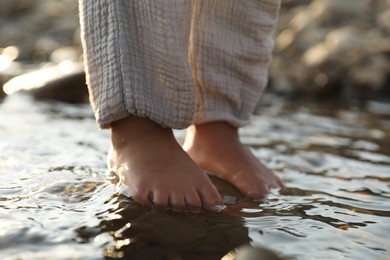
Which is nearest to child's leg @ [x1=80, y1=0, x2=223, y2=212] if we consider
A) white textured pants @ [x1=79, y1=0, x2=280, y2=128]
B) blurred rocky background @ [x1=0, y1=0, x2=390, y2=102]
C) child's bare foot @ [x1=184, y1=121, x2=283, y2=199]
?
white textured pants @ [x1=79, y1=0, x2=280, y2=128]

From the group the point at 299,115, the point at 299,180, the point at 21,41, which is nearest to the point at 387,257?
the point at 299,180

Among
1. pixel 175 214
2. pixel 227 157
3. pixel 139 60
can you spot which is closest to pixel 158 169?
pixel 175 214

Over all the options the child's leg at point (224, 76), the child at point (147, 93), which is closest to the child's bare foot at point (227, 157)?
the child's leg at point (224, 76)

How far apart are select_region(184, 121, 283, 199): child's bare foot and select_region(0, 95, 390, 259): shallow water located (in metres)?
0.04

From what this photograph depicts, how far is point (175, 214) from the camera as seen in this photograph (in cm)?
143

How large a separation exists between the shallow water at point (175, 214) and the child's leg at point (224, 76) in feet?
0.31

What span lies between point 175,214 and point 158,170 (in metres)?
0.12

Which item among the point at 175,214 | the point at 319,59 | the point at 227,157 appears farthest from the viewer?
the point at 319,59

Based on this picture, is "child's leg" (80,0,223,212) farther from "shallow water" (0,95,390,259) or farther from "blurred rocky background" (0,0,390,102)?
"blurred rocky background" (0,0,390,102)

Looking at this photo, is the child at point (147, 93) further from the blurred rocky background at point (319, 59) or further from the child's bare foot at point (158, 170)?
the blurred rocky background at point (319, 59)

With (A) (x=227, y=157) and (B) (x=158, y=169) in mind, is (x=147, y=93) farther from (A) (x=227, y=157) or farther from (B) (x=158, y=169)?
(A) (x=227, y=157)

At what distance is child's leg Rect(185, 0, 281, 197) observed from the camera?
184cm

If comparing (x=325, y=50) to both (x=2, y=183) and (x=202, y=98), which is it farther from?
(x=2, y=183)

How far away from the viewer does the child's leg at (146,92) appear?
1492 millimetres
